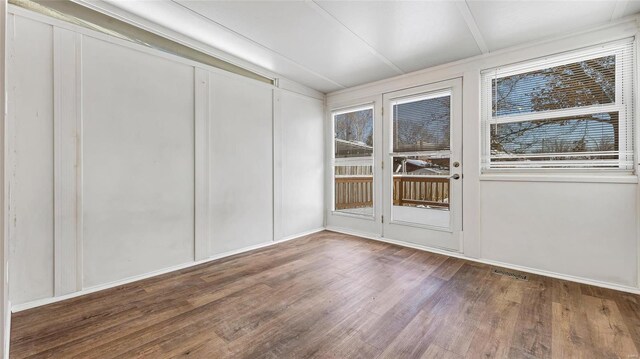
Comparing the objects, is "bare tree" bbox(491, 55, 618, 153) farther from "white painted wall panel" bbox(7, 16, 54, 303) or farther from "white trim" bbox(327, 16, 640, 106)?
"white painted wall panel" bbox(7, 16, 54, 303)

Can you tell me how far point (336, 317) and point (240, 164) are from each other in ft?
6.74

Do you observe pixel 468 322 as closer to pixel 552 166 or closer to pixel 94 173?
pixel 552 166

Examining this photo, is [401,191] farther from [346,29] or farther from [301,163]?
[346,29]

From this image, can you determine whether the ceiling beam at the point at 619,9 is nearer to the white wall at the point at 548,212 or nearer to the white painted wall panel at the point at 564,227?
the white wall at the point at 548,212

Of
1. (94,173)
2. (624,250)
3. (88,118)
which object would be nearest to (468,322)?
(624,250)

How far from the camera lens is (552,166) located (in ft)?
8.46

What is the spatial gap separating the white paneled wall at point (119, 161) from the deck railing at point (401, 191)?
1413 mm

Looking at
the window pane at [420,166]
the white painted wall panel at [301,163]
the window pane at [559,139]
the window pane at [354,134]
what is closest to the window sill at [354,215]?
the white painted wall panel at [301,163]

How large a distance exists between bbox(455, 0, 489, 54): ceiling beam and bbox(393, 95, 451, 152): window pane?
0.63 metres

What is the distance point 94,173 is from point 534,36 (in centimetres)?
406

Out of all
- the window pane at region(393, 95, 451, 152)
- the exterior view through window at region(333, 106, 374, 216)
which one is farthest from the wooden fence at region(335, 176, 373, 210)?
the window pane at region(393, 95, 451, 152)

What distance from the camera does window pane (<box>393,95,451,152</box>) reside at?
325 cm

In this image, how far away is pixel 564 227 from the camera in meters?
2.48

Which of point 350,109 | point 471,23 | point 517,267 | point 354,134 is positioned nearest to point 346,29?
point 471,23
